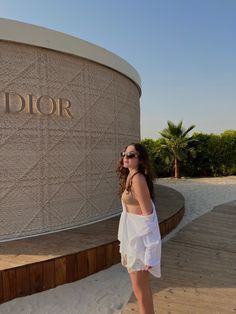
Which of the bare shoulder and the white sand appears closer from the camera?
the bare shoulder

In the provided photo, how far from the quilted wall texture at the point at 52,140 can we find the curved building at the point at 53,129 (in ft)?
0.03

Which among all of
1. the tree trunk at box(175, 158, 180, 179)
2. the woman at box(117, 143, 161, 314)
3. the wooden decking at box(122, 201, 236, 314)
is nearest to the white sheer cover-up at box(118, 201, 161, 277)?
the woman at box(117, 143, 161, 314)

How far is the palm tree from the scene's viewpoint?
50.2ft

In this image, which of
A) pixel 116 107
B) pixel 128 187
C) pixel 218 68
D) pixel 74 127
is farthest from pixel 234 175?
pixel 128 187

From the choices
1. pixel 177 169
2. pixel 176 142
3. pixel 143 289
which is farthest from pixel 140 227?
pixel 177 169

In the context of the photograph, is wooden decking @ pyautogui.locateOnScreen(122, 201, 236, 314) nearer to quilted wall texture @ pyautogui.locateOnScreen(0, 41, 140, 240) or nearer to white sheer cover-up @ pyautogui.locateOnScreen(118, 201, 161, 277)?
white sheer cover-up @ pyautogui.locateOnScreen(118, 201, 161, 277)

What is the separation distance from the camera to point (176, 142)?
15344mm

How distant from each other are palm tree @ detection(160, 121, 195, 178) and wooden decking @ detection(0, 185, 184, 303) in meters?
11.0

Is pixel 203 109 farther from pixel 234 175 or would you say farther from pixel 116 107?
pixel 116 107

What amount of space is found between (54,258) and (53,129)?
1795 mm

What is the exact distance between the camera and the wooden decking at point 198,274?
3.02m

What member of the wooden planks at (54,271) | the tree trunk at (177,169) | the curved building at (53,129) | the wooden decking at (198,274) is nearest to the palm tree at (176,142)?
the tree trunk at (177,169)

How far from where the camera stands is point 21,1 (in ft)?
17.8

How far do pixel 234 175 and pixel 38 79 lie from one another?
46.0 ft
